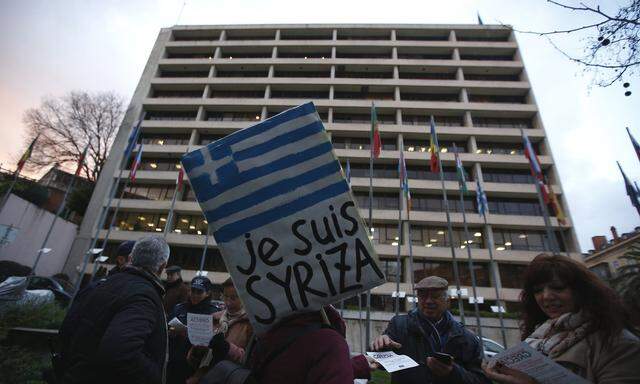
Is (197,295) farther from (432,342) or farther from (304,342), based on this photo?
(304,342)

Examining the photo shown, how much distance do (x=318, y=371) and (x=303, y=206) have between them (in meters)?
0.73

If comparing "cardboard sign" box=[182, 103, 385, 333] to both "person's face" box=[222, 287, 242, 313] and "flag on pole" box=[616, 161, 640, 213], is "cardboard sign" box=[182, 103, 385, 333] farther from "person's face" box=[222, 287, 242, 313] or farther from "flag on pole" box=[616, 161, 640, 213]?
"flag on pole" box=[616, 161, 640, 213]

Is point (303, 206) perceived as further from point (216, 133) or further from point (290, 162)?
point (216, 133)

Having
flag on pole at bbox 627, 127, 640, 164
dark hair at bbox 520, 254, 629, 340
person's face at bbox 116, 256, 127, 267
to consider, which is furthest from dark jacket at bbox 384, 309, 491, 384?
flag on pole at bbox 627, 127, 640, 164

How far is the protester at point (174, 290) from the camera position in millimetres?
3891

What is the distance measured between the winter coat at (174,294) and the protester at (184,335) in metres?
0.08

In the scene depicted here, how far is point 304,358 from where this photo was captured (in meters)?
1.20

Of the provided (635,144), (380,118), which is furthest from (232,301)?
(380,118)

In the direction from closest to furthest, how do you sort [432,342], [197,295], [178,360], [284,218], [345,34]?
1. [284,218]
2. [432,342]
3. [178,360]
4. [197,295]
5. [345,34]

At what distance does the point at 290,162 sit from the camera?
1603 mm

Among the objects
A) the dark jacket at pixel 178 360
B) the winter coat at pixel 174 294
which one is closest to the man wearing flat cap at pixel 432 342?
the dark jacket at pixel 178 360

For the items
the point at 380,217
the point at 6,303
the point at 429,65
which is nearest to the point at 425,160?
the point at 380,217

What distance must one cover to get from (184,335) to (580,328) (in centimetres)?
330

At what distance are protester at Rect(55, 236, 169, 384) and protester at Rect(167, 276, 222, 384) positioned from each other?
0.85 metres
